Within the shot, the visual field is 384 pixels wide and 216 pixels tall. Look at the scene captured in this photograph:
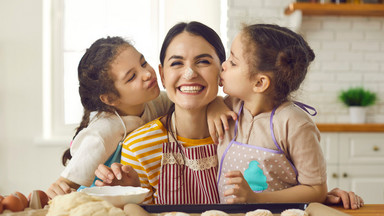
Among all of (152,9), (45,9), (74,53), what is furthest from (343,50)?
(45,9)

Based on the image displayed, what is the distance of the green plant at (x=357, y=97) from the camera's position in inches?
141

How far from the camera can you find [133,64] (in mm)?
1496

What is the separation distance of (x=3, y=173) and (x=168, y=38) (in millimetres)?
2758

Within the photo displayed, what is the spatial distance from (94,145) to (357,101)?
2.89m

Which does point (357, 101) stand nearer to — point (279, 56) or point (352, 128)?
point (352, 128)

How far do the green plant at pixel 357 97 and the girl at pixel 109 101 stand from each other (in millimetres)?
2532

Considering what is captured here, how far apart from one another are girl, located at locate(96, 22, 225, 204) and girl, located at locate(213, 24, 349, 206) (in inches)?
2.1

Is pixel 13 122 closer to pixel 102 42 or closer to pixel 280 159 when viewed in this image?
pixel 102 42

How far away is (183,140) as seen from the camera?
136 centimetres

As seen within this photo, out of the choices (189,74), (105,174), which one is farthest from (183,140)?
(105,174)

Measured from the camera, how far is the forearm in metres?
1.11

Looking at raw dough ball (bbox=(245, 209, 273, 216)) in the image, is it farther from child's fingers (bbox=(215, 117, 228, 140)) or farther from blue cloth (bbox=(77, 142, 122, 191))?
blue cloth (bbox=(77, 142, 122, 191))

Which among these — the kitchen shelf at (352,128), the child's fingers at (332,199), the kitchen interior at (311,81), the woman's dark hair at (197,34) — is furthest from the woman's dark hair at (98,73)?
the kitchen shelf at (352,128)

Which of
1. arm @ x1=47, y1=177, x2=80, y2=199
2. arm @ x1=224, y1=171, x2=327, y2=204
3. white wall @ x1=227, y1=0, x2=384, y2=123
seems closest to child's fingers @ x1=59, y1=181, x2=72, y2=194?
arm @ x1=47, y1=177, x2=80, y2=199
